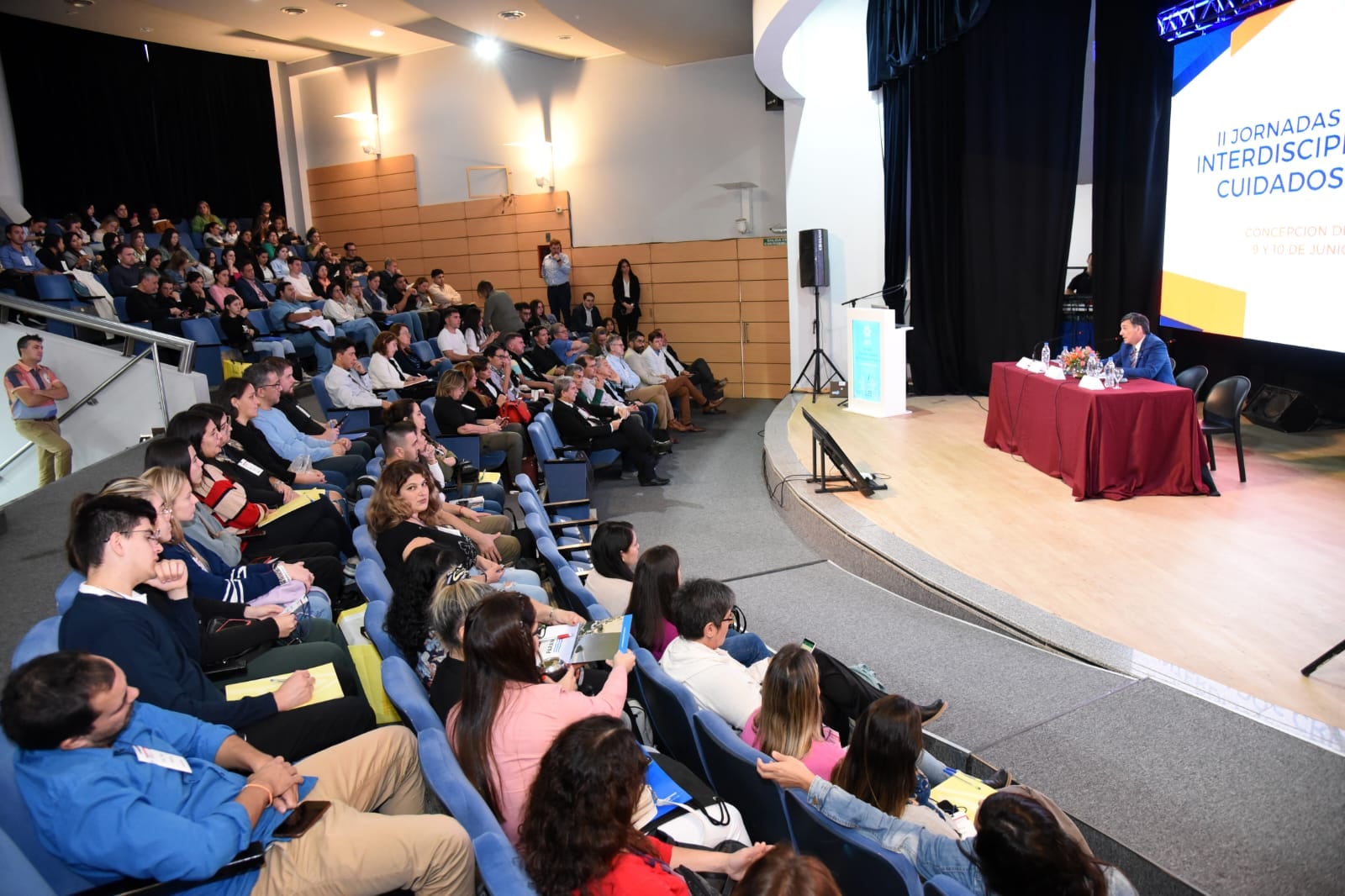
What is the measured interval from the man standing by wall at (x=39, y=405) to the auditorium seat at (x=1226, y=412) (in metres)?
7.66

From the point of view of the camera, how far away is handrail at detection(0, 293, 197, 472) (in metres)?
5.79

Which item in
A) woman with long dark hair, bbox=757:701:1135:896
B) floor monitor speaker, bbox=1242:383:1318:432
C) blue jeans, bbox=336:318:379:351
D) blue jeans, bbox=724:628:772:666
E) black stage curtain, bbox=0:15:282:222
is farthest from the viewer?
black stage curtain, bbox=0:15:282:222

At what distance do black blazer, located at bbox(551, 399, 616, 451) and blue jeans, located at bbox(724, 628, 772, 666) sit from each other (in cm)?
368

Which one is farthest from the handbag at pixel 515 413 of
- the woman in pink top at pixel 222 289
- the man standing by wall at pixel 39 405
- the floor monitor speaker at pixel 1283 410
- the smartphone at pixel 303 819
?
the floor monitor speaker at pixel 1283 410

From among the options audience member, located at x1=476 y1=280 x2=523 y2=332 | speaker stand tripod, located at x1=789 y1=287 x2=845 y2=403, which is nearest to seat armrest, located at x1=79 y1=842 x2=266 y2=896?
speaker stand tripod, located at x1=789 y1=287 x2=845 y2=403

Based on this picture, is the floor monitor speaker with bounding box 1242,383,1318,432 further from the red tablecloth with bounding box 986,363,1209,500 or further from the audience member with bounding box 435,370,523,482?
the audience member with bounding box 435,370,523,482

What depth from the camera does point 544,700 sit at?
221 cm

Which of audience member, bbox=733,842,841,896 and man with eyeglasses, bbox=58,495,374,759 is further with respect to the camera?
man with eyeglasses, bbox=58,495,374,759

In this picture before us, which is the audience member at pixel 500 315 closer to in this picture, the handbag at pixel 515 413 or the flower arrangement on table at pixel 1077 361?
the handbag at pixel 515 413

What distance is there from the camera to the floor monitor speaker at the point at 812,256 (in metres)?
A: 9.54

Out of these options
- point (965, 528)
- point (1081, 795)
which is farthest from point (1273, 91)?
point (1081, 795)

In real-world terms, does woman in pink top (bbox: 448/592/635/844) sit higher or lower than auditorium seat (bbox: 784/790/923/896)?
higher

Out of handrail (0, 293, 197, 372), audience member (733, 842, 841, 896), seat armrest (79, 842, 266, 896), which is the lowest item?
seat armrest (79, 842, 266, 896)

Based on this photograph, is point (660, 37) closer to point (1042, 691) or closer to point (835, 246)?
point (835, 246)
